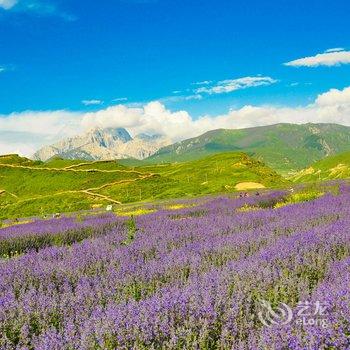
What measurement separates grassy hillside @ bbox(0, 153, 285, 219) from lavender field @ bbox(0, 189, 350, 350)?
47994 mm

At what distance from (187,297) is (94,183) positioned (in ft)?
249

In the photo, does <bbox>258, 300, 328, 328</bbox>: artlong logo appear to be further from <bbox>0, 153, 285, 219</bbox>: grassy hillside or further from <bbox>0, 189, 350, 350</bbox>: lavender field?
<bbox>0, 153, 285, 219</bbox>: grassy hillside

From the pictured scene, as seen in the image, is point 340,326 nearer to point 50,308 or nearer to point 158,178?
point 50,308

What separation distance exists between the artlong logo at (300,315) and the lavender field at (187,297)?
0.4 inches

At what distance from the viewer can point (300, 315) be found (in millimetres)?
3535

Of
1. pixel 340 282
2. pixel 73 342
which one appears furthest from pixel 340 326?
pixel 73 342

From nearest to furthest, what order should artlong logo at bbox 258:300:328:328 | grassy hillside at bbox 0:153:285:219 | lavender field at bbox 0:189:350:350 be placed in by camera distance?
artlong logo at bbox 258:300:328:328 → lavender field at bbox 0:189:350:350 → grassy hillside at bbox 0:153:285:219

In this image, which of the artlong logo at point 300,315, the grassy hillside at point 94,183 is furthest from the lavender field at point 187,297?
the grassy hillside at point 94,183

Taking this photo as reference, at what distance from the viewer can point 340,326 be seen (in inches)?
125

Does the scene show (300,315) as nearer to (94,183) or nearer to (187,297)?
(187,297)

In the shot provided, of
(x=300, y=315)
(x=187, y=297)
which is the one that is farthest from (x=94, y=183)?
(x=300, y=315)

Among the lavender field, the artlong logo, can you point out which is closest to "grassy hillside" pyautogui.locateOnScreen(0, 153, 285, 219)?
the lavender field

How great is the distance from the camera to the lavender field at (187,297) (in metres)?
3.46

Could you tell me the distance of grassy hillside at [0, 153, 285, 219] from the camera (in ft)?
212
